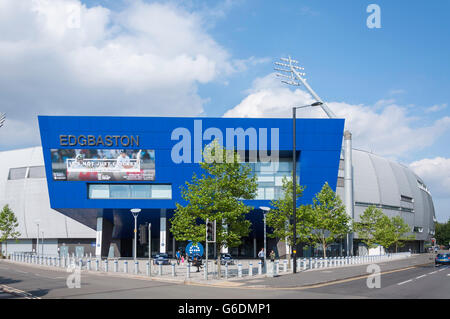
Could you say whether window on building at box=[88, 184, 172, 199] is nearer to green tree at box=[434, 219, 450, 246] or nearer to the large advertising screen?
the large advertising screen

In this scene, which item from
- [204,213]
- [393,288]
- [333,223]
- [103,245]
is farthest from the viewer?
[103,245]

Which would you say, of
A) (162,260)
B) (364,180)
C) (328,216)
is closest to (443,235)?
(364,180)

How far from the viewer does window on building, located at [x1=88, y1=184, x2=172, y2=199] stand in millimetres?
54125

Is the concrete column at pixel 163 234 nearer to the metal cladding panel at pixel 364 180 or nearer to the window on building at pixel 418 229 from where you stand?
the metal cladding panel at pixel 364 180

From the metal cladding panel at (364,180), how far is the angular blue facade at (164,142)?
132 feet

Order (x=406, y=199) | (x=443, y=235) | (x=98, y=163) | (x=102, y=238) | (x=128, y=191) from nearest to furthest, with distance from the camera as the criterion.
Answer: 1. (x=98, y=163)
2. (x=128, y=191)
3. (x=102, y=238)
4. (x=406, y=199)
5. (x=443, y=235)

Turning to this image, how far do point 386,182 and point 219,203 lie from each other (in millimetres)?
77648

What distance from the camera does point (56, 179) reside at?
53.3 metres

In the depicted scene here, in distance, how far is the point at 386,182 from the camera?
9956cm

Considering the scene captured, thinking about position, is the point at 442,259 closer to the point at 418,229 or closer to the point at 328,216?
the point at 328,216

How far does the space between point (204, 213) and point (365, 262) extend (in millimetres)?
30905

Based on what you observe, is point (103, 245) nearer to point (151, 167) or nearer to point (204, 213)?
point (151, 167)
